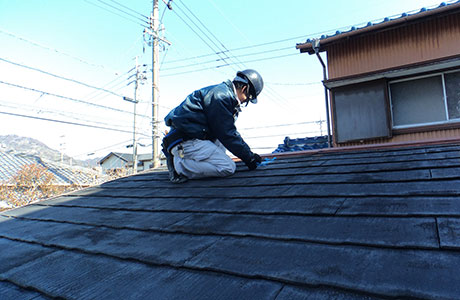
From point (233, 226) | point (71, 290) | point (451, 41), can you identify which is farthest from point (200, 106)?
point (451, 41)

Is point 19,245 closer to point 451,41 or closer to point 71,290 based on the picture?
point 71,290

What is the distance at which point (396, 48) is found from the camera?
6.05m

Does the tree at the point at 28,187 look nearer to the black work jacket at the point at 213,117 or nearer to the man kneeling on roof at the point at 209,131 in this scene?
the man kneeling on roof at the point at 209,131

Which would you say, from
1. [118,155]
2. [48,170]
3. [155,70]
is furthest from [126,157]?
[155,70]

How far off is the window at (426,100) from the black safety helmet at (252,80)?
4262 millimetres

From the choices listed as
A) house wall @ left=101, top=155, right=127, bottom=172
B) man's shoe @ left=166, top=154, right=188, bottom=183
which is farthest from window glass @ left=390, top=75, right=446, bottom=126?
house wall @ left=101, top=155, right=127, bottom=172

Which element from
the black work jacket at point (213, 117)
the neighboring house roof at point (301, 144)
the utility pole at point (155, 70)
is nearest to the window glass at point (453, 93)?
the neighboring house roof at point (301, 144)

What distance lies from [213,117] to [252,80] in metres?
0.76

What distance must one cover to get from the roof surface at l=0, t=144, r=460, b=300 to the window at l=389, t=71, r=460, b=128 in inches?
156

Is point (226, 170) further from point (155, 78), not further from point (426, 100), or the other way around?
point (155, 78)

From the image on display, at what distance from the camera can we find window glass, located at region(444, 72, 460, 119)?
215 inches

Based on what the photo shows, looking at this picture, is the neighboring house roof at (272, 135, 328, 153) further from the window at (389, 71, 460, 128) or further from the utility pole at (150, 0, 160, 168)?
the utility pole at (150, 0, 160, 168)

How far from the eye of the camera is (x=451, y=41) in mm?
5613

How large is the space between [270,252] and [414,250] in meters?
0.49
